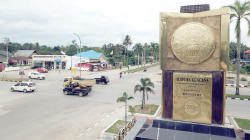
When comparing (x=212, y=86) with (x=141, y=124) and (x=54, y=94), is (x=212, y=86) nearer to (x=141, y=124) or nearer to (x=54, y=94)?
(x=141, y=124)

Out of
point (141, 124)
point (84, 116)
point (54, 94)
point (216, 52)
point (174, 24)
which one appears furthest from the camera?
point (54, 94)

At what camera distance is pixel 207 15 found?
900 centimetres

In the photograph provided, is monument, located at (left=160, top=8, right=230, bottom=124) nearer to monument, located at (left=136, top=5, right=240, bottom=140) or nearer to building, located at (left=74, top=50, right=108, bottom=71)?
monument, located at (left=136, top=5, right=240, bottom=140)

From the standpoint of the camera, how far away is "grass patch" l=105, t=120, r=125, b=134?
10.3 meters

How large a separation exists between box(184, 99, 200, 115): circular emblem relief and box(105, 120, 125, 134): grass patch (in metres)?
3.90

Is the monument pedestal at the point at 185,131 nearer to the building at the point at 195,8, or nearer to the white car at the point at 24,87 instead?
the building at the point at 195,8

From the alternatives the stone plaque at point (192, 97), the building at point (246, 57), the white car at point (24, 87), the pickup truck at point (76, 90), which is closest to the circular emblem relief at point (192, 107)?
the stone plaque at point (192, 97)

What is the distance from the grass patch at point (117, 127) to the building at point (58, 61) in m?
40.8

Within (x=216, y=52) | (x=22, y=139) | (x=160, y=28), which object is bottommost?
(x=22, y=139)

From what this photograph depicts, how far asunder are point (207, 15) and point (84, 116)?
10122 millimetres

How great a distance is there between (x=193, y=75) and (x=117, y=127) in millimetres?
5252

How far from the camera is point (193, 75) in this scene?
9.28 meters

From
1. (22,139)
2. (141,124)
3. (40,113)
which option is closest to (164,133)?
(141,124)

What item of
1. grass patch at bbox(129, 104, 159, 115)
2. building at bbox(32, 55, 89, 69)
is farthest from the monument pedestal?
building at bbox(32, 55, 89, 69)
